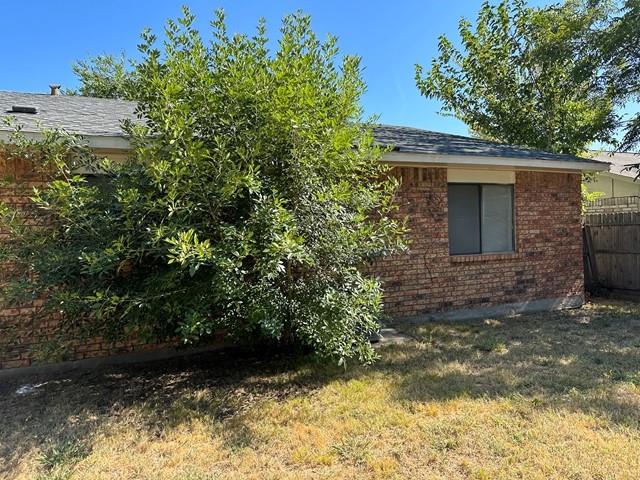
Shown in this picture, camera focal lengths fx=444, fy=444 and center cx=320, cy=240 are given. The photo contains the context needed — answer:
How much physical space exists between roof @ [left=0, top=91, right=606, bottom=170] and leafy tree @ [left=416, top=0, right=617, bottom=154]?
4720mm

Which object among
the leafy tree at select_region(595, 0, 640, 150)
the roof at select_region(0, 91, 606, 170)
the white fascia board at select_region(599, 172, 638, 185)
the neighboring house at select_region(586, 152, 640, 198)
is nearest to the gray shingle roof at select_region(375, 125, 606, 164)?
the roof at select_region(0, 91, 606, 170)

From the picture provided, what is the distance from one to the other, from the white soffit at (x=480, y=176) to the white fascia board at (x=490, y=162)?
0.21 metres

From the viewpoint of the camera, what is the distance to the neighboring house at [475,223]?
7.02m

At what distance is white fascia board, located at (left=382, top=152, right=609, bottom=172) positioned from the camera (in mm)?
6602

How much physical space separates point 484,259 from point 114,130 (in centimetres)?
599

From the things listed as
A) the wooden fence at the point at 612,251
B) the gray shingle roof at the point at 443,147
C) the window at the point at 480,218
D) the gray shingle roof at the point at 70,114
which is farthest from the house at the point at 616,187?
the gray shingle roof at the point at 70,114

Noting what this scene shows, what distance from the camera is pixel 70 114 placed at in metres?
6.27

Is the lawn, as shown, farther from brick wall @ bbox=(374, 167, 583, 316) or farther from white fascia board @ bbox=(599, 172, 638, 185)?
white fascia board @ bbox=(599, 172, 638, 185)

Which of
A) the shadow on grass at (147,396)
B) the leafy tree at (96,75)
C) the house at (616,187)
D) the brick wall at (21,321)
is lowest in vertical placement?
the shadow on grass at (147,396)

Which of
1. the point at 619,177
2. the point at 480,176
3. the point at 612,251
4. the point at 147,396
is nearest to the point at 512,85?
the point at 612,251

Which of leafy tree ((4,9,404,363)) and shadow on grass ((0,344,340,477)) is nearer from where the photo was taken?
shadow on grass ((0,344,340,477))

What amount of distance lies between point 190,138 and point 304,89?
41.5 inches

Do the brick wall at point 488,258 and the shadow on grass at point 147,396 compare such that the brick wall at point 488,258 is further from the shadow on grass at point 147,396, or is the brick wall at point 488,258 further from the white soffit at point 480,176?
the shadow on grass at point 147,396

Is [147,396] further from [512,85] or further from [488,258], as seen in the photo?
[512,85]
